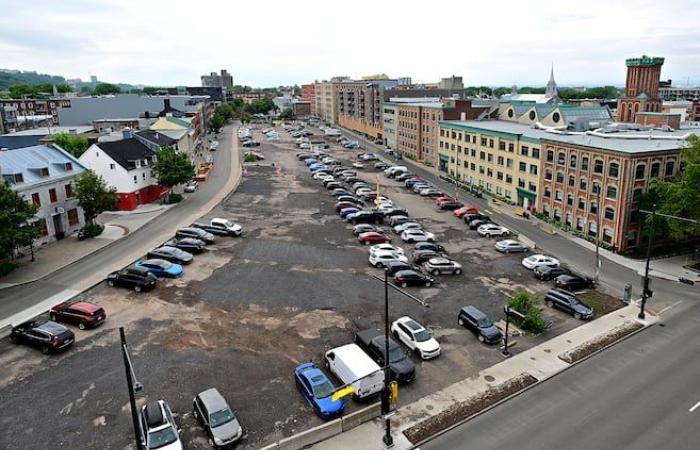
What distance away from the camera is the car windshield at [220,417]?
76.2 ft

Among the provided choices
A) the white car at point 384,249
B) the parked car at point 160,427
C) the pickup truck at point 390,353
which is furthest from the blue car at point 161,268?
the parked car at point 160,427

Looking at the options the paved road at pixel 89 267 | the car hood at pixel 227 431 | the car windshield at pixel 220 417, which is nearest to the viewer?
the car hood at pixel 227 431

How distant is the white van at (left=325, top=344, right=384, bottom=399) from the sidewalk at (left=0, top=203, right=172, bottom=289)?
29790 mm

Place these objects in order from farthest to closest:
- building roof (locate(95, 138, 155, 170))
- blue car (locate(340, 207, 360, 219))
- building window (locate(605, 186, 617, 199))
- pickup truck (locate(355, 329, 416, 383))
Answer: building roof (locate(95, 138, 155, 170))
blue car (locate(340, 207, 360, 219))
building window (locate(605, 186, 617, 199))
pickup truck (locate(355, 329, 416, 383))

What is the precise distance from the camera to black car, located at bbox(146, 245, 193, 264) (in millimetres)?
46031

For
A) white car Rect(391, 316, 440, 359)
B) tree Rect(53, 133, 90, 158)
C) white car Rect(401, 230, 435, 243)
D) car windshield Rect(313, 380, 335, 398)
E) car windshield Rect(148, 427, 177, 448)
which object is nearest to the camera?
car windshield Rect(148, 427, 177, 448)

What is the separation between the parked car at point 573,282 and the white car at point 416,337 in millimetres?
15676

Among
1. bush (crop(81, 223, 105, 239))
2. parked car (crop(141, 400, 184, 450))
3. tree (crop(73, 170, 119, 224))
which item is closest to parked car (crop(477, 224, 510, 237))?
tree (crop(73, 170, 119, 224))

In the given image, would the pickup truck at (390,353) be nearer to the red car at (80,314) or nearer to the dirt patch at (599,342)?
→ the dirt patch at (599,342)

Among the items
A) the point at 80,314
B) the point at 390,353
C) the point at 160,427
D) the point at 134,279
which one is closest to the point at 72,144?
the point at 134,279

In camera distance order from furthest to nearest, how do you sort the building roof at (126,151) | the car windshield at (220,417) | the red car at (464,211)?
1. the red car at (464,211)
2. the building roof at (126,151)
3. the car windshield at (220,417)

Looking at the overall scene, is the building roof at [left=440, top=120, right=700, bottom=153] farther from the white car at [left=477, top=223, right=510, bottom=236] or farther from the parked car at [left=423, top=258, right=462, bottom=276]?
the parked car at [left=423, top=258, right=462, bottom=276]

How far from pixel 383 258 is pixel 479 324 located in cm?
1442

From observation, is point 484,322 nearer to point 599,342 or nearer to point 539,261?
point 599,342
